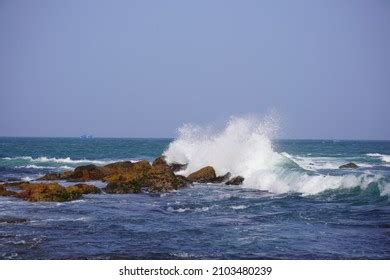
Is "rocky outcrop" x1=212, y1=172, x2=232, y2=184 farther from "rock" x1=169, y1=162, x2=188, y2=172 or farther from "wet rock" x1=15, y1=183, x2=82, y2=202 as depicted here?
"wet rock" x1=15, y1=183, x2=82, y2=202

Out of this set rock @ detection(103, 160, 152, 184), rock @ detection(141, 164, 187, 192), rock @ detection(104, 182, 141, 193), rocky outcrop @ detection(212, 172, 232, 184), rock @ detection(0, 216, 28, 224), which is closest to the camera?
rock @ detection(0, 216, 28, 224)

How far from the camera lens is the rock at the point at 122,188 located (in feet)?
69.4

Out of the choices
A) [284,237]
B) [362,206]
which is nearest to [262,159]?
[362,206]

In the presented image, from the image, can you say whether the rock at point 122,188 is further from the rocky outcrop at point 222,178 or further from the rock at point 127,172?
the rocky outcrop at point 222,178

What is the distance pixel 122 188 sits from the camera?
21.4 m

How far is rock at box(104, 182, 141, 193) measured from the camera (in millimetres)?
21156

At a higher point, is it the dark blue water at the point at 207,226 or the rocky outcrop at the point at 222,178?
the rocky outcrop at the point at 222,178

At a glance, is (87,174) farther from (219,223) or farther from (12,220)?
(219,223)

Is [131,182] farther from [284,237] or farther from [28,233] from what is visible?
[284,237]

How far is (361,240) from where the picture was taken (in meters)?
11.6

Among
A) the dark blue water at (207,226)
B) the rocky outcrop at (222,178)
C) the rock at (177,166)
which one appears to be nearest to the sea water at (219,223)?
the dark blue water at (207,226)

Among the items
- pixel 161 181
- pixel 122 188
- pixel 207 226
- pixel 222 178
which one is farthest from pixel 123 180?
pixel 207 226

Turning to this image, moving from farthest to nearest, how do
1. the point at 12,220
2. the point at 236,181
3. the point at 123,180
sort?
the point at 236,181 < the point at 123,180 < the point at 12,220

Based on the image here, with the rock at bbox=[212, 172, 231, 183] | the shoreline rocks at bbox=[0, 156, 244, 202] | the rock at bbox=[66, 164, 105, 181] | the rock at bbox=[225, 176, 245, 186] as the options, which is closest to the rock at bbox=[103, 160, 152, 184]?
the shoreline rocks at bbox=[0, 156, 244, 202]
